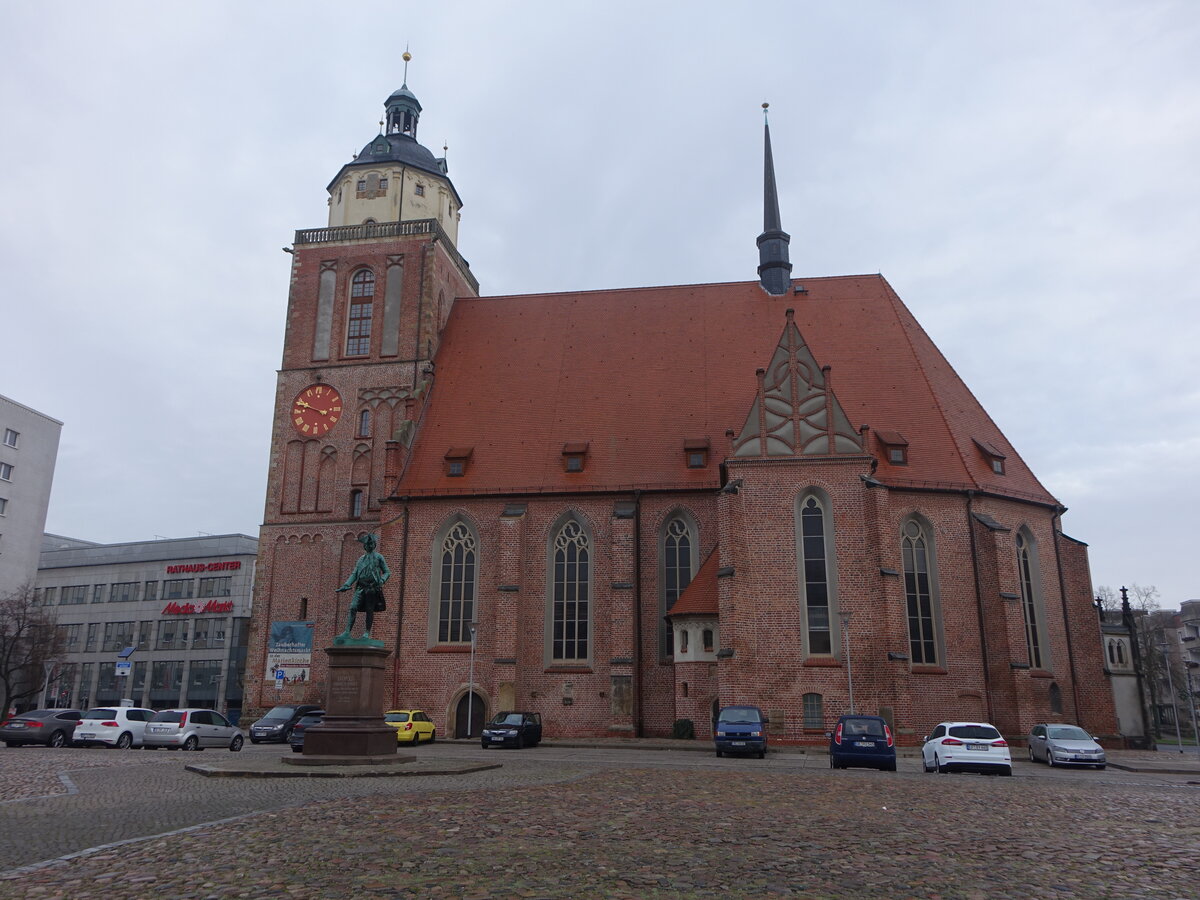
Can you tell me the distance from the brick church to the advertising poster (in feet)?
0.58

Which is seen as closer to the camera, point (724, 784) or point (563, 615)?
point (724, 784)

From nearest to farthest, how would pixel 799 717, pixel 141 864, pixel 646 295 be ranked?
pixel 141 864 → pixel 799 717 → pixel 646 295

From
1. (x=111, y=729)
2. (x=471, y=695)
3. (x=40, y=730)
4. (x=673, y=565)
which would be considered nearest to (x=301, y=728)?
(x=111, y=729)

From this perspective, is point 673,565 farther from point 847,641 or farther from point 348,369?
point 348,369

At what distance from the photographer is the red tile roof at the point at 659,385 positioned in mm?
34812

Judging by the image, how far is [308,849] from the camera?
28.7ft

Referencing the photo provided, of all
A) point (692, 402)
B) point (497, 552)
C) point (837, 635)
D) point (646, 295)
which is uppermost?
point (646, 295)

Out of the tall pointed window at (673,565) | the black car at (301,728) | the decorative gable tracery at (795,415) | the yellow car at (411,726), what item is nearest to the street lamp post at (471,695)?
the yellow car at (411,726)

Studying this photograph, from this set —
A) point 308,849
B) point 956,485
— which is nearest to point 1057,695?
point 956,485

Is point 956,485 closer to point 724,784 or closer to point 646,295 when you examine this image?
point 646,295

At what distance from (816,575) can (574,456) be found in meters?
10.8

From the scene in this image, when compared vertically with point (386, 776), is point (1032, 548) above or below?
above

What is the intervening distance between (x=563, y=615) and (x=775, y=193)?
22.5 metres

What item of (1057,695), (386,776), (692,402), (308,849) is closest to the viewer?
(308,849)
